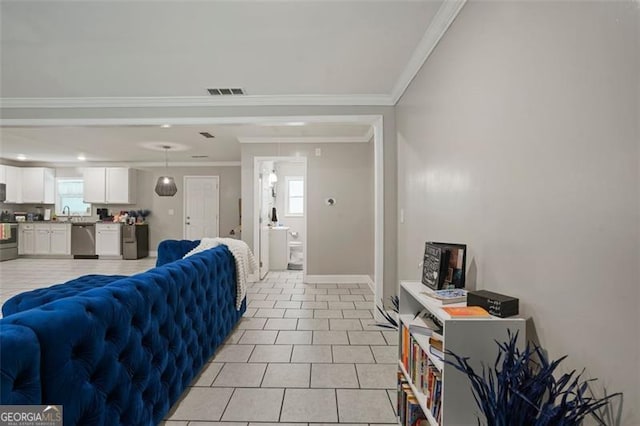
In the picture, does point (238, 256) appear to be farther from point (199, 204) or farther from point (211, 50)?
point (199, 204)

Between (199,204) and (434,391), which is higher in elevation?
(199,204)

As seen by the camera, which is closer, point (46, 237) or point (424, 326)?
point (424, 326)

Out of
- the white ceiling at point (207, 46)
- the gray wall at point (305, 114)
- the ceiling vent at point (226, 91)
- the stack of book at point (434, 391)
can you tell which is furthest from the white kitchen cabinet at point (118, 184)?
the stack of book at point (434, 391)

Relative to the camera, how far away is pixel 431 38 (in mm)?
2289

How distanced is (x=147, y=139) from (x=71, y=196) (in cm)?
455

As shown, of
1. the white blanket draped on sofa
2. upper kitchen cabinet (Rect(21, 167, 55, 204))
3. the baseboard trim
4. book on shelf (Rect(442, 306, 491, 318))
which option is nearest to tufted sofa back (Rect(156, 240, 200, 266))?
the white blanket draped on sofa

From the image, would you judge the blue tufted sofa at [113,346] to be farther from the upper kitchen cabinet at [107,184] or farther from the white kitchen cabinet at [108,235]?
the upper kitchen cabinet at [107,184]

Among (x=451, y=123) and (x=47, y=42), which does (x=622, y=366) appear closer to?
(x=451, y=123)

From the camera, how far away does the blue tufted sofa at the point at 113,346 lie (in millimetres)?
958

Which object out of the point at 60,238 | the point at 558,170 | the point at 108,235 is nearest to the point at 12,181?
the point at 60,238

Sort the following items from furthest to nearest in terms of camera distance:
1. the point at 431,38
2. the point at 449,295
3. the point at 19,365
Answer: the point at 431,38, the point at 449,295, the point at 19,365

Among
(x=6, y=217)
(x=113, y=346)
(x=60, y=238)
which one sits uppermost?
(x=6, y=217)

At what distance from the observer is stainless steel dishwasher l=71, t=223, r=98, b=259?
7723 millimetres

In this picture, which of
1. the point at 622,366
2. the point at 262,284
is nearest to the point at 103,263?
the point at 262,284
